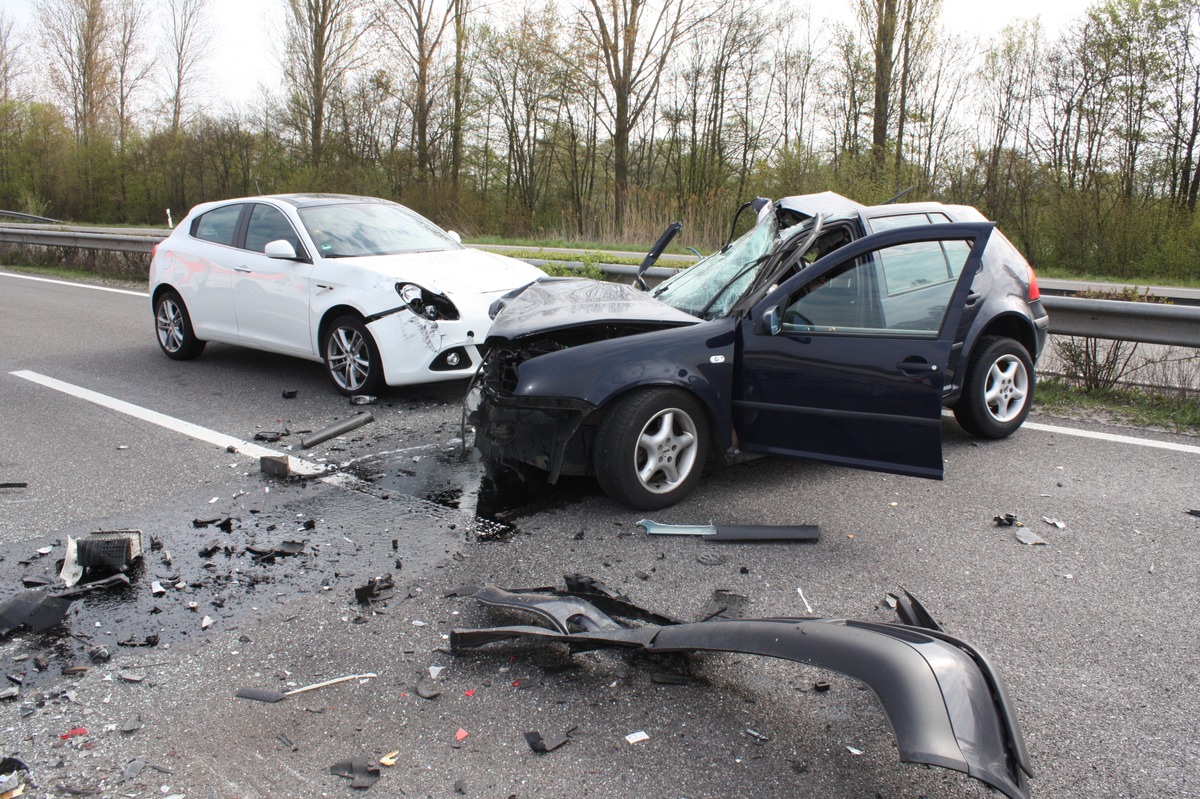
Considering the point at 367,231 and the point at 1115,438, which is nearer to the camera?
the point at 1115,438

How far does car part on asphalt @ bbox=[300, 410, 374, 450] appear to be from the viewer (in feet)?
20.0

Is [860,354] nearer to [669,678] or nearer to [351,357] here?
[669,678]

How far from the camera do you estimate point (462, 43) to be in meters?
32.5

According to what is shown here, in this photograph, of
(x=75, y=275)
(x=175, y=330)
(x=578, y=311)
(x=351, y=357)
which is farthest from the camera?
(x=75, y=275)

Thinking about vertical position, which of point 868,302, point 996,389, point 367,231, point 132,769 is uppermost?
point 367,231

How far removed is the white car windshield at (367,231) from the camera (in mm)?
7660

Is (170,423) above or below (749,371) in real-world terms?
below

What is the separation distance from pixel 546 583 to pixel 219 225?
6.32 metres

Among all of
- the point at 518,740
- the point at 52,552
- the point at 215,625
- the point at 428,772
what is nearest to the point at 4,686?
the point at 215,625

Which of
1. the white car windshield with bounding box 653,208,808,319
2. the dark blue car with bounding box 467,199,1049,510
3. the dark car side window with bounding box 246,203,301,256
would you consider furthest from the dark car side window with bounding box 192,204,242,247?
the white car windshield with bounding box 653,208,808,319

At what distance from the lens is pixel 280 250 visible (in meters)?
7.43

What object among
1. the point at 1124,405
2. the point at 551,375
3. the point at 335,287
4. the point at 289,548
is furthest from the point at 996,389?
the point at 335,287

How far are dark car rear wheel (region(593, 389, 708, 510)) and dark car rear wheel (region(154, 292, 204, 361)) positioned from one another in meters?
5.88

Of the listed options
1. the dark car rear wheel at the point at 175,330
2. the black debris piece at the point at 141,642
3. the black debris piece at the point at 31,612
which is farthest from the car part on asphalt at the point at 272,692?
the dark car rear wheel at the point at 175,330
